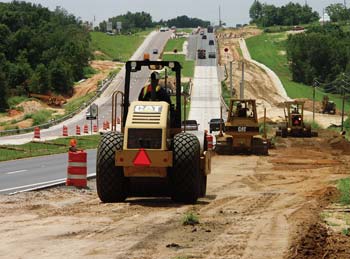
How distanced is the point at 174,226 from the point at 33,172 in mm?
16628

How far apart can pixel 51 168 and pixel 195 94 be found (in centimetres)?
7818

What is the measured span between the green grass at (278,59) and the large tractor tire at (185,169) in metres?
87.9

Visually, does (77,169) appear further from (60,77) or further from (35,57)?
(35,57)

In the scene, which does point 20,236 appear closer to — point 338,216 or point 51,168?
point 338,216

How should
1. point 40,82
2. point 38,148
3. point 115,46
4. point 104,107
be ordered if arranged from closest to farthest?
point 38,148
point 104,107
point 40,82
point 115,46

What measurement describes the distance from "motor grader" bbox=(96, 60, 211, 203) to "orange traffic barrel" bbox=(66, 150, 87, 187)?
3.61 metres

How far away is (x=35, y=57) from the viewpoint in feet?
388

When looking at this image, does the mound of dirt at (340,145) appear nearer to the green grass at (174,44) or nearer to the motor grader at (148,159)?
the motor grader at (148,159)

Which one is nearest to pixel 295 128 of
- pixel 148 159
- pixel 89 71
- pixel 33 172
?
pixel 33 172

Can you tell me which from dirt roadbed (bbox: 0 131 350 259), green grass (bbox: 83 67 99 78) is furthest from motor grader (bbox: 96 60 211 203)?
green grass (bbox: 83 67 99 78)

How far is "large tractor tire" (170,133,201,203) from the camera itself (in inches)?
648

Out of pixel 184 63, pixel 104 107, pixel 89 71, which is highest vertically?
pixel 184 63

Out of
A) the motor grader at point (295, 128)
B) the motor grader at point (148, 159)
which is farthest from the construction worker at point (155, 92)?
the motor grader at point (295, 128)

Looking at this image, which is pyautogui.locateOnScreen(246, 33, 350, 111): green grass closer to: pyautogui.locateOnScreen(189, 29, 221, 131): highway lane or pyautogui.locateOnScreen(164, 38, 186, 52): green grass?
pyautogui.locateOnScreen(189, 29, 221, 131): highway lane
